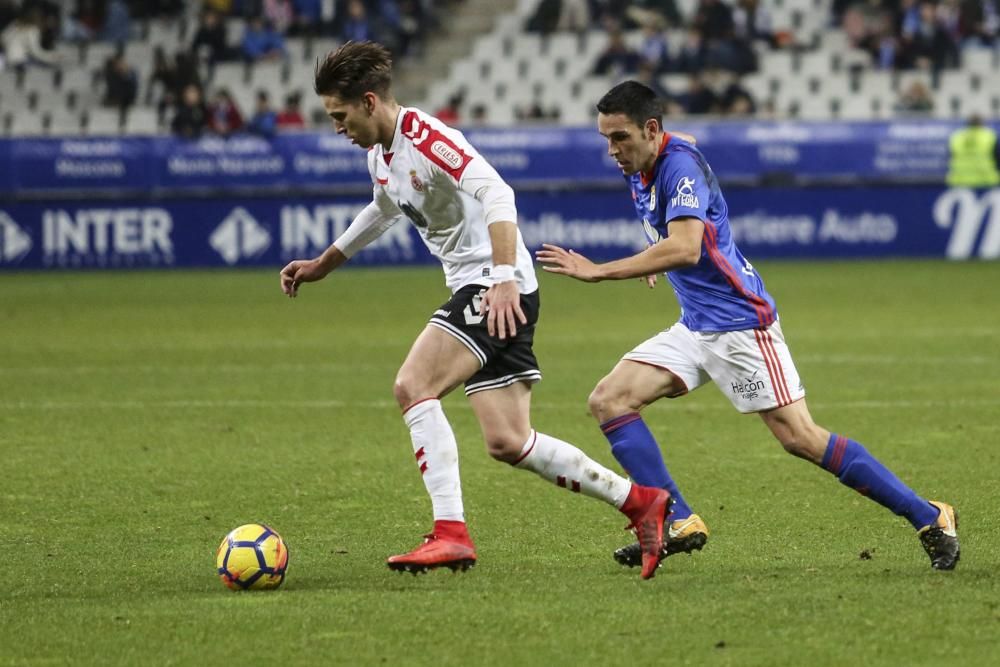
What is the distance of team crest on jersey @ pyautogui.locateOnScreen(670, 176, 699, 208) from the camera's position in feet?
19.1

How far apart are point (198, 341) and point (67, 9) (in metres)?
15.1

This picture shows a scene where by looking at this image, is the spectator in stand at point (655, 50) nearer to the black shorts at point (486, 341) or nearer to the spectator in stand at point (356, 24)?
the spectator in stand at point (356, 24)

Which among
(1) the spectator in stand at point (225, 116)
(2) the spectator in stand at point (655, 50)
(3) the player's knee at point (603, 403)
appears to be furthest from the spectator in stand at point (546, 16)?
(3) the player's knee at point (603, 403)

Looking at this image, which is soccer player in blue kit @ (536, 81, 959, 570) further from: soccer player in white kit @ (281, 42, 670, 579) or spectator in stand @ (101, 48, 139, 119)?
spectator in stand @ (101, 48, 139, 119)

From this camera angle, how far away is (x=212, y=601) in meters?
5.51

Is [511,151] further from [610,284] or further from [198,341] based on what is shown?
[198,341]

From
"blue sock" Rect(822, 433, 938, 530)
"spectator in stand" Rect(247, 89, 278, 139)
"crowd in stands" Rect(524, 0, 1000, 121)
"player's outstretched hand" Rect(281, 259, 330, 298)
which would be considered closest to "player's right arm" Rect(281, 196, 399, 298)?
"player's outstretched hand" Rect(281, 259, 330, 298)

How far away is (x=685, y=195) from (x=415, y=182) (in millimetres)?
969

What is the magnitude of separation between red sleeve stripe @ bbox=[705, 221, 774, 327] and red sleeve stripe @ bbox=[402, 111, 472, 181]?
0.91m

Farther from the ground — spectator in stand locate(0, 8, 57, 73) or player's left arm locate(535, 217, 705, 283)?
spectator in stand locate(0, 8, 57, 73)

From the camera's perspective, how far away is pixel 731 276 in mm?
6027

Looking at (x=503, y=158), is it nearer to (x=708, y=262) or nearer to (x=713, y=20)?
(x=713, y=20)

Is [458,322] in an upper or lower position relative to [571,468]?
upper

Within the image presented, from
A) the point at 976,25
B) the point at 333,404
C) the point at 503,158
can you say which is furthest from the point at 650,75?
the point at 333,404
